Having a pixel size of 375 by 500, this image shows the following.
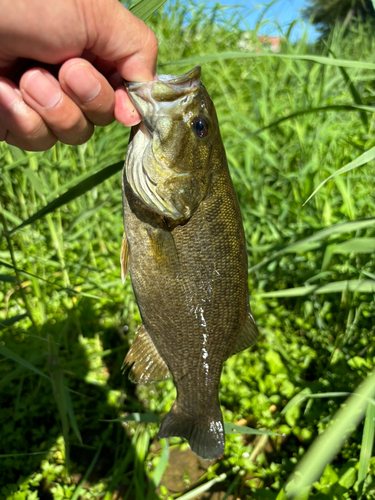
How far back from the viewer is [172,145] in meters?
1.46

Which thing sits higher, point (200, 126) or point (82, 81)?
point (82, 81)

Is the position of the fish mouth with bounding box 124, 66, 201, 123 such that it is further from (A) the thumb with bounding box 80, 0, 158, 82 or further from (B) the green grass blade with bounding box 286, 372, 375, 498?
(B) the green grass blade with bounding box 286, 372, 375, 498

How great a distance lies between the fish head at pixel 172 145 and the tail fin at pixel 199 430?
2.83 ft

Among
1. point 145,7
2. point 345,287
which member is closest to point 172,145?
point 145,7

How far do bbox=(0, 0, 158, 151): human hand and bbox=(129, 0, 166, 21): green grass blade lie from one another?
3 cm

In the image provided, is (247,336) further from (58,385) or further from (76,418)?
(76,418)

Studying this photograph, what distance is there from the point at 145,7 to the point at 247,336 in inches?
51.6

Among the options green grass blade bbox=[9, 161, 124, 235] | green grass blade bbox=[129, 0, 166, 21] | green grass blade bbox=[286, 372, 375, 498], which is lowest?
green grass blade bbox=[286, 372, 375, 498]

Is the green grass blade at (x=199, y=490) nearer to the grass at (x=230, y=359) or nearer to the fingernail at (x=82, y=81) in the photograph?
the grass at (x=230, y=359)

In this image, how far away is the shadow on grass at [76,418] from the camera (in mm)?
2037

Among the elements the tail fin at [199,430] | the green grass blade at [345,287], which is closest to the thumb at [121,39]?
the green grass blade at [345,287]

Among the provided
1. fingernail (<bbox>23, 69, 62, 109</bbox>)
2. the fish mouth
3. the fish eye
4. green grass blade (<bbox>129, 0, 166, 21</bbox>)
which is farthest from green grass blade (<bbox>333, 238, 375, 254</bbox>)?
fingernail (<bbox>23, 69, 62, 109</bbox>)

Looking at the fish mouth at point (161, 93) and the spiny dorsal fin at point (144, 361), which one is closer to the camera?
the fish mouth at point (161, 93)

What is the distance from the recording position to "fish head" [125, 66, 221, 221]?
143 cm
